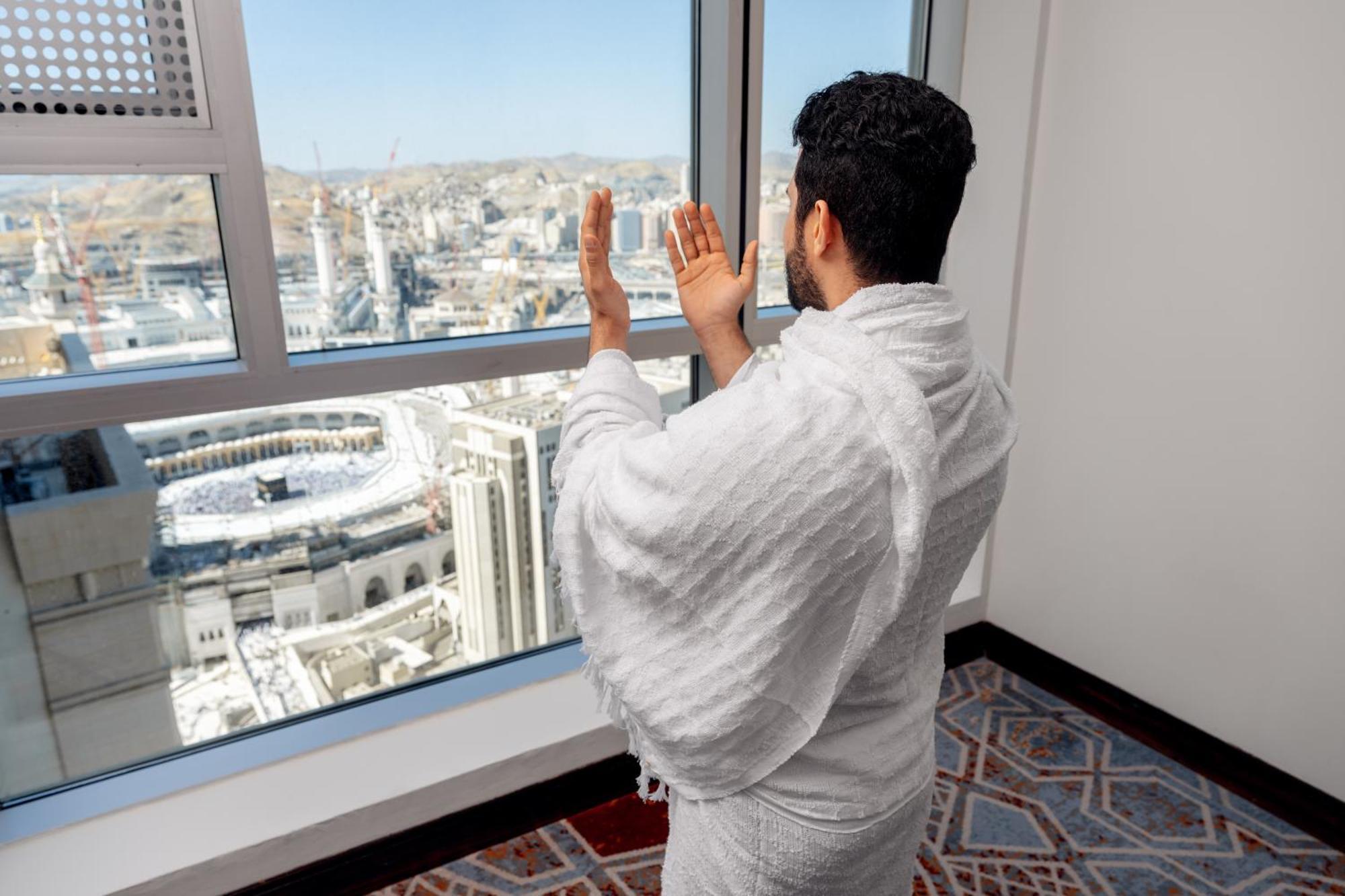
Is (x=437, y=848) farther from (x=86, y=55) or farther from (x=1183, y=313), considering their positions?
(x=1183, y=313)

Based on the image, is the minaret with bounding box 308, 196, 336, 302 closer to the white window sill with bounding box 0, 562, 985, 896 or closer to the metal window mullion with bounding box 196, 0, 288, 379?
the metal window mullion with bounding box 196, 0, 288, 379

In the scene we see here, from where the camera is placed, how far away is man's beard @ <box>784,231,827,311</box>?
2.97 ft

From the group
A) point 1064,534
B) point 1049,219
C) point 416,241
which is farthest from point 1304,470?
point 416,241

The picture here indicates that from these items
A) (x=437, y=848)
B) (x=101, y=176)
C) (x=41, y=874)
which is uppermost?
(x=101, y=176)

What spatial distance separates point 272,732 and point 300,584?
12.1 inches

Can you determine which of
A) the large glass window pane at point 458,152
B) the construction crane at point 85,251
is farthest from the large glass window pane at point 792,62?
the construction crane at point 85,251

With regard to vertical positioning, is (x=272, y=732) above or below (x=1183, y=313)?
below

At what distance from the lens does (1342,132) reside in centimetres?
158

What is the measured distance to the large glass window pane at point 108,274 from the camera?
134 centimetres

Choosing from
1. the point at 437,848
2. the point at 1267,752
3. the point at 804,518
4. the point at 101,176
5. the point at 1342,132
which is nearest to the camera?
the point at 804,518

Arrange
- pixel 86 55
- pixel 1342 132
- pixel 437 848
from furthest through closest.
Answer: pixel 437 848 → pixel 1342 132 → pixel 86 55

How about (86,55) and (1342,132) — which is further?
(1342,132)

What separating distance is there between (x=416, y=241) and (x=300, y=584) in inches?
27.9

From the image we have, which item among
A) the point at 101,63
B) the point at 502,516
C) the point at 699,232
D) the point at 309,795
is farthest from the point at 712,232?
the point at 309,795
